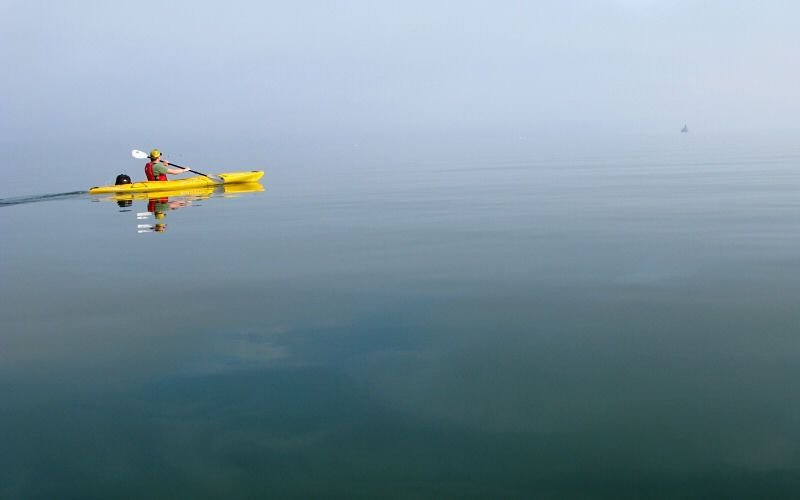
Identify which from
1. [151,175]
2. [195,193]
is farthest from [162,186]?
[195,193]

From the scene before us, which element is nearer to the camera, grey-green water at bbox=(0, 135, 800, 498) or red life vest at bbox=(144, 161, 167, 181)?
grey-green water at bbox=(0, 135, 800, 498)

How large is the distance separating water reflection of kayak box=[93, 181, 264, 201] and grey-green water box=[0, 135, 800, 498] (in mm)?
13588

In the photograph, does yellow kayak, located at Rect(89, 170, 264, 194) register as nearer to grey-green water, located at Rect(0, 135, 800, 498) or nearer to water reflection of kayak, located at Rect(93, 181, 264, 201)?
water reflection of kayak, located at Rect(93, 181, 264, 201)

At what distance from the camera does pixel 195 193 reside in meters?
34.9

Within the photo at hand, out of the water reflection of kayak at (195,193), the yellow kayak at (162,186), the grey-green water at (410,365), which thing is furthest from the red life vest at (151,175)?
the grey-green water at (410,365)

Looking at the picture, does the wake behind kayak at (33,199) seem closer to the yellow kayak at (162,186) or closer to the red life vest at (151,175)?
the yellow kayak at (162,186)

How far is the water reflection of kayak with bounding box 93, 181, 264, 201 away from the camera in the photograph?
110 feet

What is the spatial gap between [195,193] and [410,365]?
27.6 metres

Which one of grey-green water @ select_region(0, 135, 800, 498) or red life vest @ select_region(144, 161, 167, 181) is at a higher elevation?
red life vest @ select_region(144, 161, 167, 181)

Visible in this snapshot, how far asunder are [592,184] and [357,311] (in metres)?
24.5

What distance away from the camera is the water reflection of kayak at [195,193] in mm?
33406

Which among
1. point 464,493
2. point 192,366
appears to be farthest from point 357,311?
point 464,493

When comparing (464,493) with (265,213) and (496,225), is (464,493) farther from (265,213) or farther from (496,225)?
(265,213)

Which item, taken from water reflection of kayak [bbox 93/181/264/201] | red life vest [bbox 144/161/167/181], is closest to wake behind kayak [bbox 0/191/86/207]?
water reflection of kayak [bbox 93/181/264/201]
